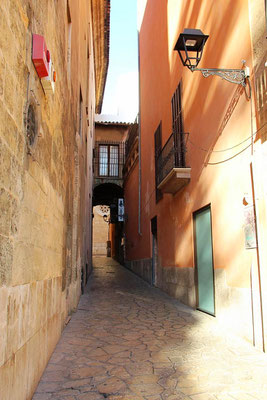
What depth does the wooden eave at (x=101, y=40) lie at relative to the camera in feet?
52.3

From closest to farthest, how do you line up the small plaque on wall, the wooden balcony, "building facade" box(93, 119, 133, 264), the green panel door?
the small plaque on wall
the green panel door
the wooden balcony
"building facade" box(93, 119, 133, 264)

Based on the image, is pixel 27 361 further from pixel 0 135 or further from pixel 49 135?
pixel 49 135

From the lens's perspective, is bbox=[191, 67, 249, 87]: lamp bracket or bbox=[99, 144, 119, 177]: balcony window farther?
bbox=[99, 144, 119, 177]: balcony window

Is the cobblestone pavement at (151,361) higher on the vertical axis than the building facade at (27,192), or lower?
lower

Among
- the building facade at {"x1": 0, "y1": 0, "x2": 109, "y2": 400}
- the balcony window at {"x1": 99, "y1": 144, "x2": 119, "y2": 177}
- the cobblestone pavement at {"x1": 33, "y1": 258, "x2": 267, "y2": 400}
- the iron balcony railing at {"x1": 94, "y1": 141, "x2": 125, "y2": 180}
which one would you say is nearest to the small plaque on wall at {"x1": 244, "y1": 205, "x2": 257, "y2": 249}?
the cobblestone pavement at {"x1": 33, "y1": 258, "x2": 267, "y2": 400}

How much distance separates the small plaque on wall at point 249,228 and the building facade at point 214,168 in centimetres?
1

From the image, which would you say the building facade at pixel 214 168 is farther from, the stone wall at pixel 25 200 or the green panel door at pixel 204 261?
the stone wall at pixel 25 200

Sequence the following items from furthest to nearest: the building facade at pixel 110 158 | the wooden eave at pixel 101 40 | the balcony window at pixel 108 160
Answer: the balcony window at pixel 108 160, the building facade at pixel 110 158, the wooden eave at pixel 101 40

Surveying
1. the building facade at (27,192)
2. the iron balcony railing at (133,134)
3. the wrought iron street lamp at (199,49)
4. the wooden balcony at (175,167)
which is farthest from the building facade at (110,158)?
the building facade at (27,192)

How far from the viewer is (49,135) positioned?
13.2 ft

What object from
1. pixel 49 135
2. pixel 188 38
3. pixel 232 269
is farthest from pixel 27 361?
pixel 188 38

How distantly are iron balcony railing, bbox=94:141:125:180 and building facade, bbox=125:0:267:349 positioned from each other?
949cm

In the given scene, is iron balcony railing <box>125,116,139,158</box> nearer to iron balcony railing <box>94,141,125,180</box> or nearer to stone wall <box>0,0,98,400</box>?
iron balcony railing <box>94,141,125,180</box>

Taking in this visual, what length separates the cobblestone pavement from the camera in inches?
134
